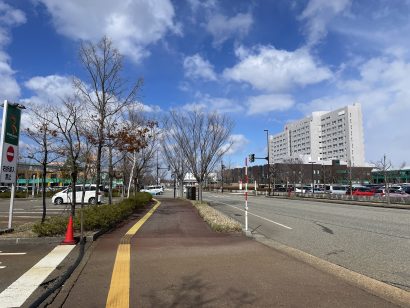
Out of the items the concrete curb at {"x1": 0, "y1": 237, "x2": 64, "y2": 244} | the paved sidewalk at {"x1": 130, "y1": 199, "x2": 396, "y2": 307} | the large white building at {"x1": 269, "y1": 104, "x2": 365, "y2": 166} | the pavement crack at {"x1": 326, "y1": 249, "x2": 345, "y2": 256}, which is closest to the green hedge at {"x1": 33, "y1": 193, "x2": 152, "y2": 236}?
the concrete curb at {"x1": 0, "y1": 237, "x2": 64, "y2": 244}

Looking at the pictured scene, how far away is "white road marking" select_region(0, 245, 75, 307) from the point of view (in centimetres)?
520

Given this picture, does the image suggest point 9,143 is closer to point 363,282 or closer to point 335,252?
point 335,252

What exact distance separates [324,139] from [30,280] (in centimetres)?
14228

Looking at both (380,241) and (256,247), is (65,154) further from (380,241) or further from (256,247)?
(380,241)

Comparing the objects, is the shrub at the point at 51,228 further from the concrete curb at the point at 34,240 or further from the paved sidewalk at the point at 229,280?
the paved sidewalk at the point at 229,280

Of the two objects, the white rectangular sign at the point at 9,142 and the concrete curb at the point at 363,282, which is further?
the white rectangular sign at the point at 9,142

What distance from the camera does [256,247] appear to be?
9609mm

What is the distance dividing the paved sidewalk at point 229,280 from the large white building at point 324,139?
11595cm

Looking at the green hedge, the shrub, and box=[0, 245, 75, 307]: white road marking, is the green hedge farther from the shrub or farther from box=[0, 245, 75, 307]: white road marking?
box=[0, 245, 75, 307]: white road marking

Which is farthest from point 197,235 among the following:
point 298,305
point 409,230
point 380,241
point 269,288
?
point 409,230

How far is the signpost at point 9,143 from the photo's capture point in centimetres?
1168

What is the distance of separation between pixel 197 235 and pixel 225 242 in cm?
160

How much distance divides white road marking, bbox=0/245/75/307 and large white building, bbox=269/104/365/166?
11719 centimetres

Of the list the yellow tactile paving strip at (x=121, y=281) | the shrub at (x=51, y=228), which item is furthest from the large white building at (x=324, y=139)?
the yellow tactile paving strip at (x=121, y=281)
